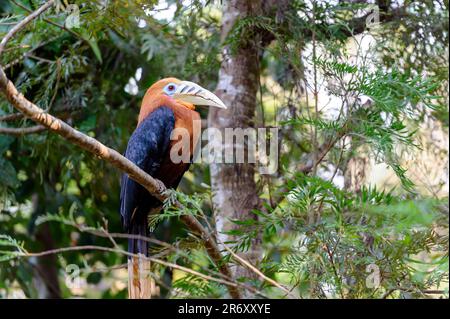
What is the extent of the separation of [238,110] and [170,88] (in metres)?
0.57

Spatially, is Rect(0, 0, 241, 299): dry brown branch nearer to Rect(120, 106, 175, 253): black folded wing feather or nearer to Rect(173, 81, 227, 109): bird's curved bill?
Rect(120, 106, 175, 253): black folded wing feather

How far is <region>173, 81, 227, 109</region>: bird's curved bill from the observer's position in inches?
173

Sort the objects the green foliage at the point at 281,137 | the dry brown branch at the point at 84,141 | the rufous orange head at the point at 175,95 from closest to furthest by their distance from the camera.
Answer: the dry brown branch at the point at 84,141
the green foliage at the point at 281,137
the rufous orange head at the point at 175,95

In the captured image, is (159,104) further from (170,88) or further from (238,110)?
(238,110)

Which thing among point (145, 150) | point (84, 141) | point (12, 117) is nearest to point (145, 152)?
point (145, 150)

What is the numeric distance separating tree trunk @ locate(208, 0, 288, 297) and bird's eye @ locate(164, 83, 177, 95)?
47 centimetres

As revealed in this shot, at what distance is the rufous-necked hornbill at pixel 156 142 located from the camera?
4.33 metres

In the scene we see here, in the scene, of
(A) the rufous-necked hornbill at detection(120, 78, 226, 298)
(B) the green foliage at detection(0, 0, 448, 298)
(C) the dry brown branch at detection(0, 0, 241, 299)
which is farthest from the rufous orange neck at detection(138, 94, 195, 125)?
(C) the dry brown branch at detection(0, 0, 241, 299)

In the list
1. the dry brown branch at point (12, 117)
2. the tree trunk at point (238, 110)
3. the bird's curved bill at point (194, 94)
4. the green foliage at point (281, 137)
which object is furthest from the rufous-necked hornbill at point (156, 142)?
the dry brown branch at point (12, 117)

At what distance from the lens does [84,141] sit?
2893mm

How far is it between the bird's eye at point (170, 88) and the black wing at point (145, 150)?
0.67ft

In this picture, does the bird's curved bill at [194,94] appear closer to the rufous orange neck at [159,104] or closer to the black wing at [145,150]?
the rufous orange neck at [159,104]

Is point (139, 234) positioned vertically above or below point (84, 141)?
below
